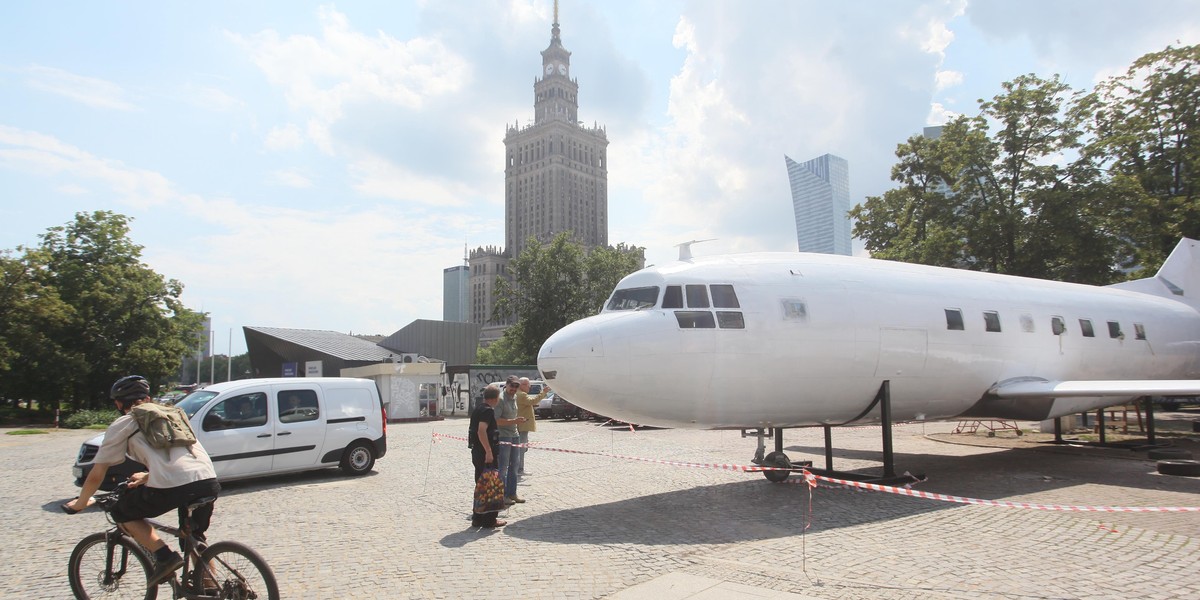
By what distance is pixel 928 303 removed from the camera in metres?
12.0

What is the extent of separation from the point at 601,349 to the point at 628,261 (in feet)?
187

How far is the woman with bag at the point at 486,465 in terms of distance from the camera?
8984 millimetres

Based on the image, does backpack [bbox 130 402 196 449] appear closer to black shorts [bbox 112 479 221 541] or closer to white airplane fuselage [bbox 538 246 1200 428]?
black shorts [bbox 112 479 221 541]

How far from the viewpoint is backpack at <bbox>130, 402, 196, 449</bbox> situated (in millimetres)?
5316

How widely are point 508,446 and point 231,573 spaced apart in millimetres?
5383

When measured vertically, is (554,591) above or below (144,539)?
below

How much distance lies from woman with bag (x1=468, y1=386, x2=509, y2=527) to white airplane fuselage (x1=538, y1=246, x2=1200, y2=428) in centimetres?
102

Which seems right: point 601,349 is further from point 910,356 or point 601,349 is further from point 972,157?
point 972,157

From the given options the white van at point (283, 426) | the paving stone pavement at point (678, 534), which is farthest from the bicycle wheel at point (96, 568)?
the white van at point (283, 426)

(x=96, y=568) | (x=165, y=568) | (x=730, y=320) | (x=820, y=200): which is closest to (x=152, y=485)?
(x=165, y=568)

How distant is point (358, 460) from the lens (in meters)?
14.1

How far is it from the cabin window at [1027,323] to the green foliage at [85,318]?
42189 millimetres

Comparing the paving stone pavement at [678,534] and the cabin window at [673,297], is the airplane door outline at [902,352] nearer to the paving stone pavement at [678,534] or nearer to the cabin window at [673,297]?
the paving stone pavement at [678,534]

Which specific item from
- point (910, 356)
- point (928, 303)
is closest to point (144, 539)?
point (910, 356)
